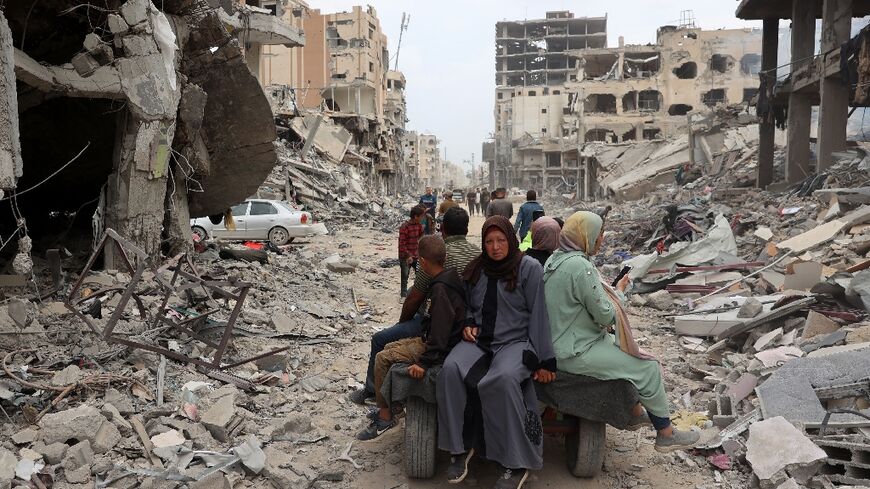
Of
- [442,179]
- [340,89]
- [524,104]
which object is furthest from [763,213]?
[442,179]

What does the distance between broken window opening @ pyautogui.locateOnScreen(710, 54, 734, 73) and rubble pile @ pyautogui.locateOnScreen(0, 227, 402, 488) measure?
5690 centimetres

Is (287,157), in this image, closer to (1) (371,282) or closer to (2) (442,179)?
(1) (371,282)

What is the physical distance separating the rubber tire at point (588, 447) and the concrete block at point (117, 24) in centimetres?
683

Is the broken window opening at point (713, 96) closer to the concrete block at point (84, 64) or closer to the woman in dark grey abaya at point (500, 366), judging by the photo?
the concrete block at point (84, 64)

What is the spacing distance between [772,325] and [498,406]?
4.99 m

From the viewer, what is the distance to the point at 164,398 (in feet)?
18.8

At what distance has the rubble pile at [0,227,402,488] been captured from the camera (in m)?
4.62

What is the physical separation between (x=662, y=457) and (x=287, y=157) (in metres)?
28.0

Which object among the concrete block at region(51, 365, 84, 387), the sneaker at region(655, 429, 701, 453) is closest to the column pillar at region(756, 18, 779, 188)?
the sneaker at region(655, 429, 701, 453)

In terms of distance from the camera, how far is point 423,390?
445 centimetres

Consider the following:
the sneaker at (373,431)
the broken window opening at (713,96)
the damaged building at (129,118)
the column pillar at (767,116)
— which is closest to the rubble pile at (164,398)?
the sneaker at (373,431)

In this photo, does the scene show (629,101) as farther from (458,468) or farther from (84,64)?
(458,468)

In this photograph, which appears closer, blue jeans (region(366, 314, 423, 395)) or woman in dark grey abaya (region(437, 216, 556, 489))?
woman in dark grey abaya (region(437, 216, 556, 489))

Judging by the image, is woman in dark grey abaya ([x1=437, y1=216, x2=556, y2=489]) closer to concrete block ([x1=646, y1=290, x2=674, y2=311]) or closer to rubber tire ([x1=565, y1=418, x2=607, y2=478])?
rubber tire ([x1=565, y1=418, x2=607, y2=478])
